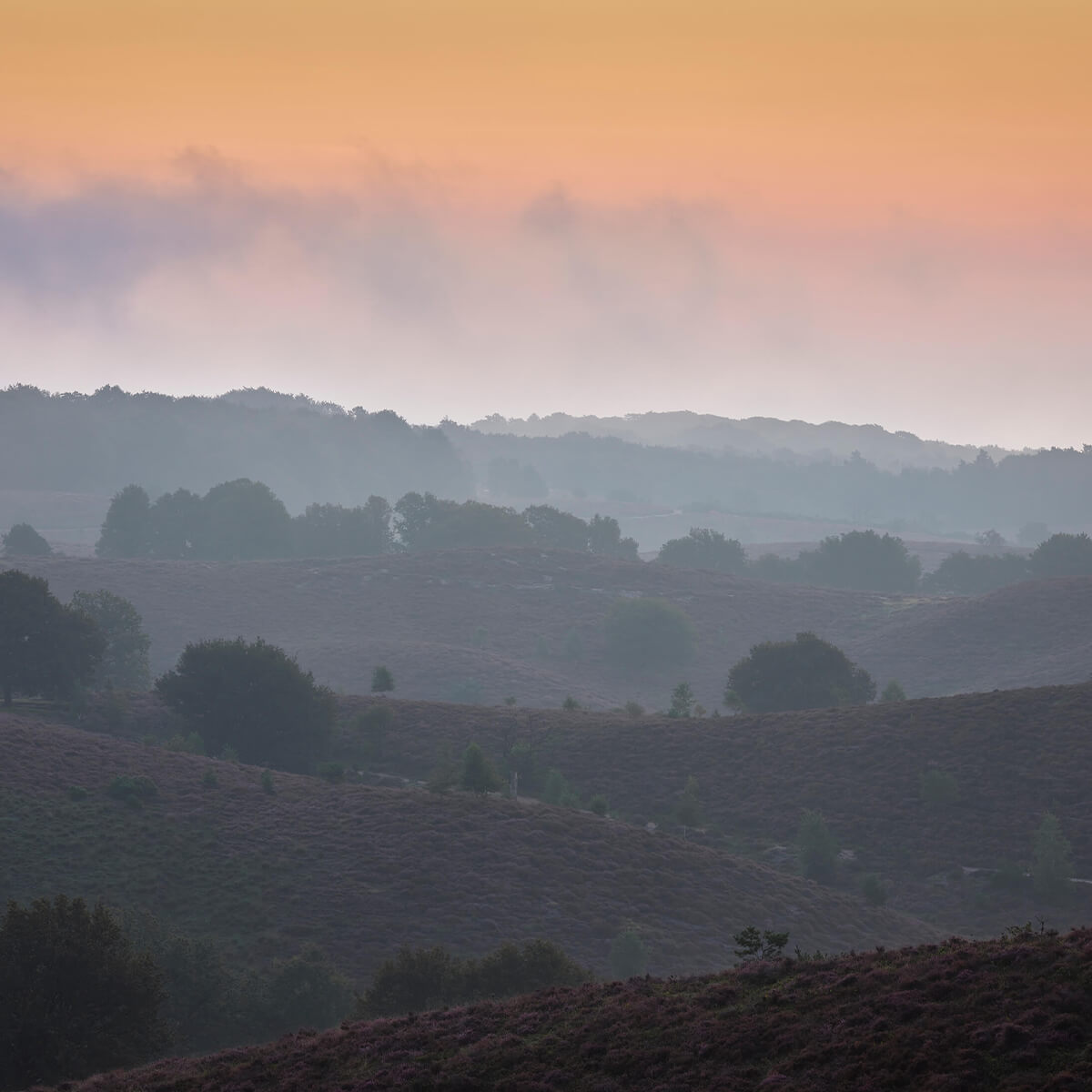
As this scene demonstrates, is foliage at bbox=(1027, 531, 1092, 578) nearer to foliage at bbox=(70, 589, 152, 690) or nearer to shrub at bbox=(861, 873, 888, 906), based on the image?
foliage at bbox=(70, 589, 152, 690)

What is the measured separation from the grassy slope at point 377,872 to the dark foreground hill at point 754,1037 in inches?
732

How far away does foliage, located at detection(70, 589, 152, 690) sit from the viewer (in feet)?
319

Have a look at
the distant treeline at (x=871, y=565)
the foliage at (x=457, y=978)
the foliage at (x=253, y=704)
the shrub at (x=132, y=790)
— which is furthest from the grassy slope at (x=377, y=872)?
the distant treeline at (x=871, y=565)

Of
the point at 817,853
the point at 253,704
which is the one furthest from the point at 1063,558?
the point at 253,704

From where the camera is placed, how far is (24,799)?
182 ft

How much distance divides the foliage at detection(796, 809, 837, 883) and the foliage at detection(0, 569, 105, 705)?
46.4 meters

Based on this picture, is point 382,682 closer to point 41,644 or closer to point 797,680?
point 41,644

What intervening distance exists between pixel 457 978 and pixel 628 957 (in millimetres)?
9933

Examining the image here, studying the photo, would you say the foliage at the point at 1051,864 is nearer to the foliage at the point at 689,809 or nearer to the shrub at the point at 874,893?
the shrub at the point at 874,893

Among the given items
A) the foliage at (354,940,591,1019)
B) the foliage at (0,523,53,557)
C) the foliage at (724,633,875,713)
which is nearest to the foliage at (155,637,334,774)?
the foliage at (724,633,875,713)

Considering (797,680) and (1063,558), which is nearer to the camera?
(797,680)

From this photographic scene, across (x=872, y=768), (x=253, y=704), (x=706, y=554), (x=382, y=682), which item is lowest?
(x=872, y=768)

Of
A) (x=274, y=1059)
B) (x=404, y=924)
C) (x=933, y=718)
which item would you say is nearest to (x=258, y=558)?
(x=933, y=718)

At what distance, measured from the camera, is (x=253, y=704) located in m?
76.4
